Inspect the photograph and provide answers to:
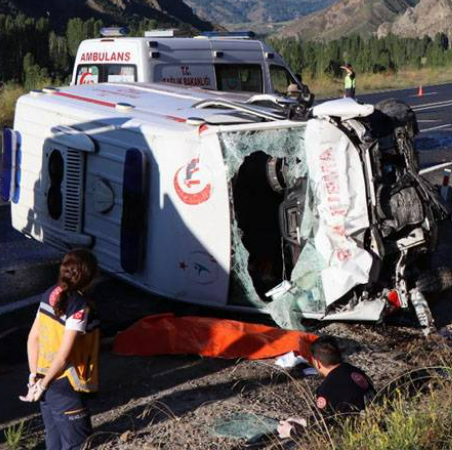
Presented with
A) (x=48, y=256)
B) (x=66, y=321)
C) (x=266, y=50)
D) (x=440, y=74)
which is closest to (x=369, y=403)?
(x=66, y=321)

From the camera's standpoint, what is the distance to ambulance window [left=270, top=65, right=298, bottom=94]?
12.8 metres

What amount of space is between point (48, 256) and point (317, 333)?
3552mm

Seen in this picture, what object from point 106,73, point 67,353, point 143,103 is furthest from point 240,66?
point 67,353

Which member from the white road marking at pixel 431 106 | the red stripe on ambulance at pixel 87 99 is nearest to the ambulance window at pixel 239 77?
the red stripe on ambulance at pixel 87 99

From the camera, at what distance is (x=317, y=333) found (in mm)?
7215

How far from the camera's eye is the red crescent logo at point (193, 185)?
280 inches

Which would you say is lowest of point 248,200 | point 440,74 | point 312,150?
point 440,74

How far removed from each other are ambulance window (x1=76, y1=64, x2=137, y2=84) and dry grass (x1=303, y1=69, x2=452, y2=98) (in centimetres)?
1771

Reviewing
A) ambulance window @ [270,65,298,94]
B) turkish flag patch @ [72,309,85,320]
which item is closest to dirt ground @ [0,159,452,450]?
turkish flag patch @ [72,309,85,320]

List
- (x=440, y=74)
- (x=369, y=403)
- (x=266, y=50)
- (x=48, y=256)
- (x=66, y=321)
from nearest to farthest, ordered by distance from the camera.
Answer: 1. (x=66, y=321)
2. (x=369, y=403)
3. (x=48, y=256)
4. (x=266, y=50)
5. (x=440, y=74)

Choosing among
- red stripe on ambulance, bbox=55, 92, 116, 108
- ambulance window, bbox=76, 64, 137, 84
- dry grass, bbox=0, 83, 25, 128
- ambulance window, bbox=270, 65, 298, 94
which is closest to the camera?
red stripe on ambulance, bbox=55, 92, 116, 108

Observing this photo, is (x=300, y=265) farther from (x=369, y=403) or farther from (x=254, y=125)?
(x=369, y=403)

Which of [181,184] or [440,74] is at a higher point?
[181,184]

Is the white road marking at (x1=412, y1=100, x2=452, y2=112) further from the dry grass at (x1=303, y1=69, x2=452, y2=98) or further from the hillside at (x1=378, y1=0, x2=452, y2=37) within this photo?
the hillside at (x1=378, y1=0, x2=452, y2=37)
